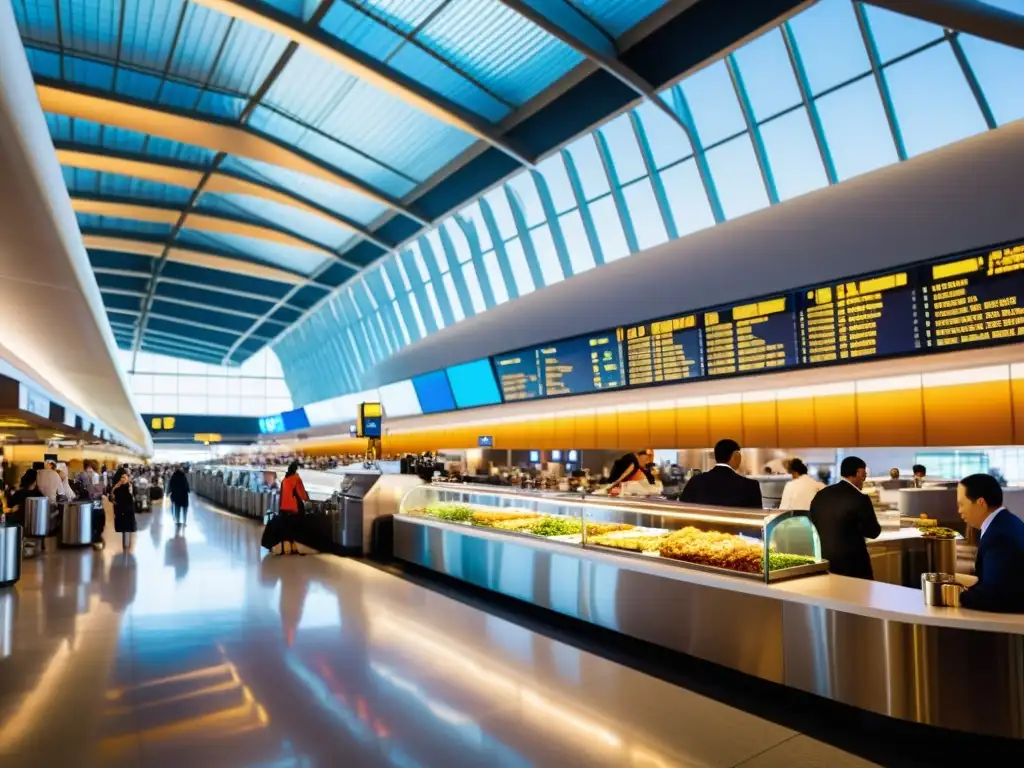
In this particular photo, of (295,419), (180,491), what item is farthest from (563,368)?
(295,419)

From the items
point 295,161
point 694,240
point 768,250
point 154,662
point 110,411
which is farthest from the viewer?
point 110,411

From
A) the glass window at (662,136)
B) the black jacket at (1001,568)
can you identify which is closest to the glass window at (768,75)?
the glass window at (662,136)

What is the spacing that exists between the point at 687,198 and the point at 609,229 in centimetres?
209

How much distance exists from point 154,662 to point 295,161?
13.8m

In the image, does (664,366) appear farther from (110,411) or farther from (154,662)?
(110,411)

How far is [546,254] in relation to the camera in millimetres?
15484

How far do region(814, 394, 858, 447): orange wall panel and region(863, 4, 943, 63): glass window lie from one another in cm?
416

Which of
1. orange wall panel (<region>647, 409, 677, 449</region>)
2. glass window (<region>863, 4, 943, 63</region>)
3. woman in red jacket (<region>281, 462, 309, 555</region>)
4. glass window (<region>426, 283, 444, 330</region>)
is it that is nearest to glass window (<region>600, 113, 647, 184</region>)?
orange wall panel (<region>647, 409, 677, 449</region>)

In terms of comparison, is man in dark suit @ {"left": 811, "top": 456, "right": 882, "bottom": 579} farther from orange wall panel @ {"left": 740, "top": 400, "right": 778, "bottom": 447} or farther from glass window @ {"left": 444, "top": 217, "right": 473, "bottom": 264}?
glass window @ {"left": 444, "top": 217, "right": 473, "bottom": 264}

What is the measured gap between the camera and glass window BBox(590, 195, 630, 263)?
13.2 m

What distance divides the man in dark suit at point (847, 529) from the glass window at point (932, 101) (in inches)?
194

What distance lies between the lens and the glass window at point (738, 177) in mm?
10445

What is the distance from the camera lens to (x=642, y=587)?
555cm

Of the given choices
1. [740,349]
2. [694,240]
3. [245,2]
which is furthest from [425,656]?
[245,2]
